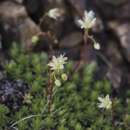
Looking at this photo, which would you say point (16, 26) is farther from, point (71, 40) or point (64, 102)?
point (64, 102)

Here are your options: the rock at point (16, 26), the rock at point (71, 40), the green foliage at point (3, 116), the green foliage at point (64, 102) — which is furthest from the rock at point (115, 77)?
the green foliage at point (3, 116)

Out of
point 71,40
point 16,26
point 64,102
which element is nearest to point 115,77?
point 71,40

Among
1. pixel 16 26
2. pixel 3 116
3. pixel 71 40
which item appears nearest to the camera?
pixel 3 116

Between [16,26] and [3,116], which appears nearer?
[3,116]

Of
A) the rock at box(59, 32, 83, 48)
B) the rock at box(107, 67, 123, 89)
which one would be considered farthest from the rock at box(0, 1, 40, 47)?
the rock at box(107, 67, 123, 89)

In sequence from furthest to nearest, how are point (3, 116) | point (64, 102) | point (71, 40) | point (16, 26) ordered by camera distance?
point (71, 40) → point (16, 26) → point (64, 102) → point (3, 116)

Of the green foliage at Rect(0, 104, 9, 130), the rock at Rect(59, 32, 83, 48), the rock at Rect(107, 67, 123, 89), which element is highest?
the rock at Rect(59, 32, 83, 48)

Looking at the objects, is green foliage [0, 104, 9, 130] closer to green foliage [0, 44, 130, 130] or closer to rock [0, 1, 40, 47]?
green foliage [0, 44, 130, 130]
